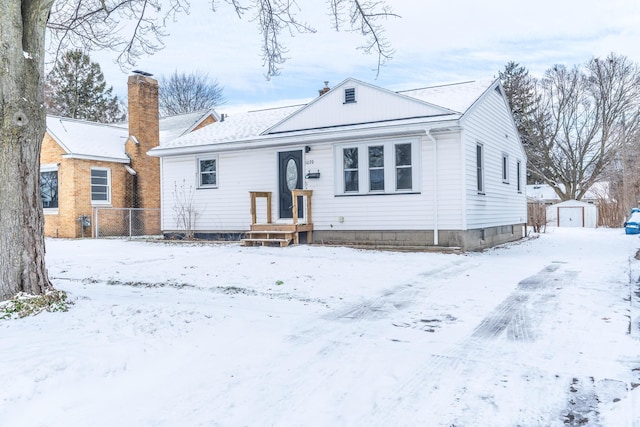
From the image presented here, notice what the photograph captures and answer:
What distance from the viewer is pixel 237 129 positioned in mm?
15453

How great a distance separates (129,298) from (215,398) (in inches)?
126

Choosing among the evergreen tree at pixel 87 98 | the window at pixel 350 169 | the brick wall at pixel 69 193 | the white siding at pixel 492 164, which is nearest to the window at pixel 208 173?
the window at pixel 350 169

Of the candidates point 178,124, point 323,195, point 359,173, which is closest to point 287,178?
point 323,195

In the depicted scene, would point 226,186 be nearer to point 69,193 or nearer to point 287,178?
point 287,178

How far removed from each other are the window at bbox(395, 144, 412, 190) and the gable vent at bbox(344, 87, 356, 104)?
185 cm

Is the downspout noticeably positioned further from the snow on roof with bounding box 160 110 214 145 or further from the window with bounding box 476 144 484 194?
the snow on roof with bounding box 160 110 214 145

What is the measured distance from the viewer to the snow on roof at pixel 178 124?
21.4 metres

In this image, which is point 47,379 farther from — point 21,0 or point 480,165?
point 480,165

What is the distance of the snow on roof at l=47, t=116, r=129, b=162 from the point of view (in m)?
17.3

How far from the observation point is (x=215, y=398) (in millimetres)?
3111

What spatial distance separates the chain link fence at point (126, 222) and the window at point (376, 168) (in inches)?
377

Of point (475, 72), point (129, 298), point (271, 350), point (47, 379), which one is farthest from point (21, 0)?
point (475, 72)

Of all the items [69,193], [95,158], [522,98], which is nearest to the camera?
[69,193]

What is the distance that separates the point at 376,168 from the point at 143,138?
417 inches
